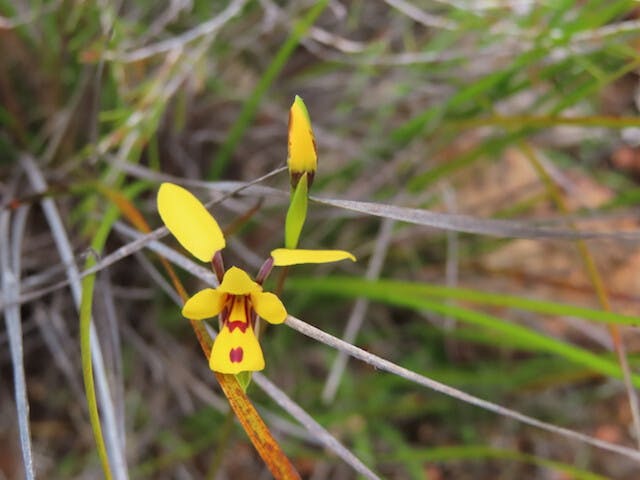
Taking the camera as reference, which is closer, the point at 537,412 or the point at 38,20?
the point at 38,20

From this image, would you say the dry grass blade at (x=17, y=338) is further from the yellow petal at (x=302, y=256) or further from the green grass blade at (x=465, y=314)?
the green grass blade at (x=465, y=314)

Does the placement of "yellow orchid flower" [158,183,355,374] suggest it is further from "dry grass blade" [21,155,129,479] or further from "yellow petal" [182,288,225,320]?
"dry grass blade" [21,155,129,479]

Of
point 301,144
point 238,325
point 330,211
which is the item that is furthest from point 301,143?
point 330,211

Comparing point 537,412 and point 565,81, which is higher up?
point 565,81

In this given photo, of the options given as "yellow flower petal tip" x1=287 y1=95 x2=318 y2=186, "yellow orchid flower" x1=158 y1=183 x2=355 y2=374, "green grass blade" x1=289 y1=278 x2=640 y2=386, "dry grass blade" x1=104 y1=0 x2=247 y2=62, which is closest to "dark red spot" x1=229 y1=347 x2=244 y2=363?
"yellow orchid flower" x1=158 y1=183 x2=355 y2=374

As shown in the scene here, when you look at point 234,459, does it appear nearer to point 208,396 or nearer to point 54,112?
point 208,396

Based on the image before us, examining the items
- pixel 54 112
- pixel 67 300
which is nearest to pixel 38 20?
pixel 54 112

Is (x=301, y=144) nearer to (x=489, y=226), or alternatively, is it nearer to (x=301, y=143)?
(x=301, y=143)

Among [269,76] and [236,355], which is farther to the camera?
[269,76]
